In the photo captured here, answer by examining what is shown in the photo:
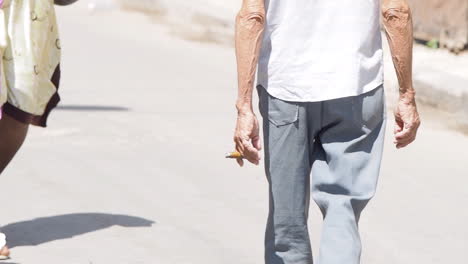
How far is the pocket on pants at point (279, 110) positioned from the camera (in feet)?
14.1

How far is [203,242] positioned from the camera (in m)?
6.17

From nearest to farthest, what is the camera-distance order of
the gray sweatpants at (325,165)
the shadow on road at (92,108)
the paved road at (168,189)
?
the gray sweatpants at (325,165)
the paved road at (168,189)
the shadow on road at (92,108)

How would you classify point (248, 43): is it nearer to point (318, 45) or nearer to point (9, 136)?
point (318, 45)

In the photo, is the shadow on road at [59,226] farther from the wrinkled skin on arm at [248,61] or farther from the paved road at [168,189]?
the wrinkled skin on arm at [248,61]

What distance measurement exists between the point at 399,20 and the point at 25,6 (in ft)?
6.51

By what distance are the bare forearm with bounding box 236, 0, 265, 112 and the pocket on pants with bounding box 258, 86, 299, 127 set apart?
9 cm

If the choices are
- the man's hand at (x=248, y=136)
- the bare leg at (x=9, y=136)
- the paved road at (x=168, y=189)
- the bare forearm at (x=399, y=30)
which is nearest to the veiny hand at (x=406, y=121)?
the bare forearm at (x=399, y=30)

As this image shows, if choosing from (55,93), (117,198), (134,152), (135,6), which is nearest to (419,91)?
(134,152)

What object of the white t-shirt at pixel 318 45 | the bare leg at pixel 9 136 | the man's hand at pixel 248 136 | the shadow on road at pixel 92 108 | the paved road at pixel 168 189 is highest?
the white t-shirt at pixel 318 45

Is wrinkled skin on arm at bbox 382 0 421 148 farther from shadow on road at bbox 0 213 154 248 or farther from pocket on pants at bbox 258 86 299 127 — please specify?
shadow on road at bbox 0 213 154 248

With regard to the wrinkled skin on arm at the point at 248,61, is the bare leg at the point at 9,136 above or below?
below

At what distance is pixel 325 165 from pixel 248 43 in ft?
1.55

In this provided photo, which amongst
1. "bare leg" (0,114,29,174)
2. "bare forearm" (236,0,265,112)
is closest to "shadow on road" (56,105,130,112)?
"bare leg" (0,114,29,174)

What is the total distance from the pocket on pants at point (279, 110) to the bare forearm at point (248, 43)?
0.09m
